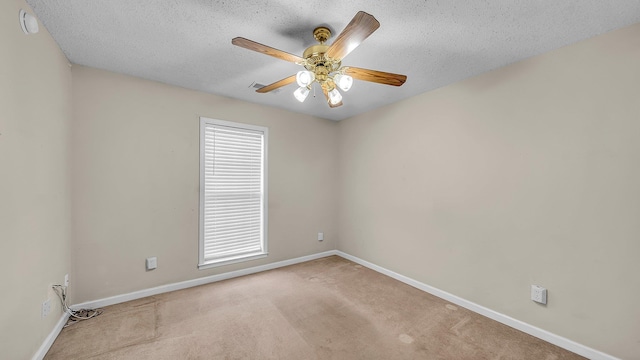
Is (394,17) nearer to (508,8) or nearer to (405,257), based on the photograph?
(508,8)

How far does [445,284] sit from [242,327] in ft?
7.23

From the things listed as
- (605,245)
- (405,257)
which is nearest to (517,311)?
(605,245)

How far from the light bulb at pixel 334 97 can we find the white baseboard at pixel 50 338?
2.84m

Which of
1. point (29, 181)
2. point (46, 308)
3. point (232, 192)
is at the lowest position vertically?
point (46, 308)

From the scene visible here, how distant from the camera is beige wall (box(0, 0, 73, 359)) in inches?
55.3

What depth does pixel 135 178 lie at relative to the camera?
2.67 meters

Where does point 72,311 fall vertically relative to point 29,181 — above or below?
below

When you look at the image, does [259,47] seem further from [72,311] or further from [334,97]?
[72,311]

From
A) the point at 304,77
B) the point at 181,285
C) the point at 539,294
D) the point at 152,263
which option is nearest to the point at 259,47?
the point at 304,77

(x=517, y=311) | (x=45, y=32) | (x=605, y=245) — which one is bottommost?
(x=517, y=311)

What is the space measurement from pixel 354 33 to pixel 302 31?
24.8 inches

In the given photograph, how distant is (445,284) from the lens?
2.76 metres

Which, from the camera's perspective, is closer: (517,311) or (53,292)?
(53,292)

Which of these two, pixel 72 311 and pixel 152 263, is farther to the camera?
pixel 152 263
